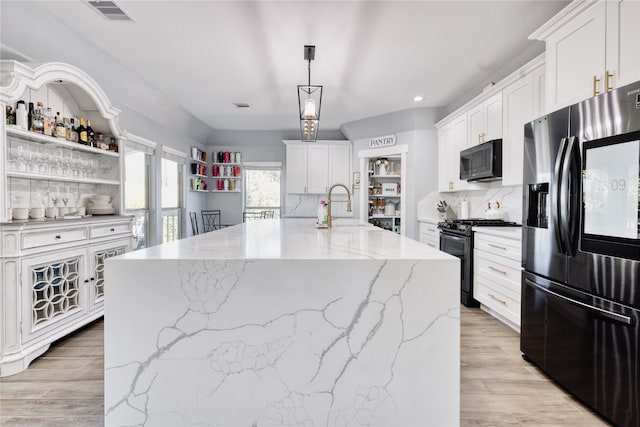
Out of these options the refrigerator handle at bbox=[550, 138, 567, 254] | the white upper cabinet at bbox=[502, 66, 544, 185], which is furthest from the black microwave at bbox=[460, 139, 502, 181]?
the refrigerator handle at bbox=[550, 138, 567, 254]

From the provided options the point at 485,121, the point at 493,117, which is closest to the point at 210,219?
the point at 485,121

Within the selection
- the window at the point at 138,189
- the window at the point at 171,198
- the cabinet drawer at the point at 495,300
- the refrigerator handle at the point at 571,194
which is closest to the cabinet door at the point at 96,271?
the window at the point at 138,189

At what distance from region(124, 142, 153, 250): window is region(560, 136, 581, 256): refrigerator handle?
15.3 feet

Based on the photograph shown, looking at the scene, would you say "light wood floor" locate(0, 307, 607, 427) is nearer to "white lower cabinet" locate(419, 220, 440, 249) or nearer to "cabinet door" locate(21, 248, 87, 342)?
"cabinet door" locate(21, 248, 87, 342)

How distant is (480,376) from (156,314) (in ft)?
6.56

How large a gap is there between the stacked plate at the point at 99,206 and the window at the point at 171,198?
6.31ft

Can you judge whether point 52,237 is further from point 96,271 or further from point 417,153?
point 417,153

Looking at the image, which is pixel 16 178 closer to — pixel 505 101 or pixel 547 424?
pixel 547 424

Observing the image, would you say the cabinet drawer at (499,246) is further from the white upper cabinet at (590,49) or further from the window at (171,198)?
the window at (171,198)

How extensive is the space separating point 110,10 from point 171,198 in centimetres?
376

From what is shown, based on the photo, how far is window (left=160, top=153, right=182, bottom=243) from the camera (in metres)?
5.65

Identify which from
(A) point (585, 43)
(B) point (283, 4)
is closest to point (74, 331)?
(B) point (283, 4)

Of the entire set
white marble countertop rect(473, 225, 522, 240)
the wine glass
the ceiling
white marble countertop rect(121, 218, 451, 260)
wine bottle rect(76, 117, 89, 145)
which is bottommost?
white marble countertop rect(473, 225, 522, 240)

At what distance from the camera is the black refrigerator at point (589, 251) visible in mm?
1567
